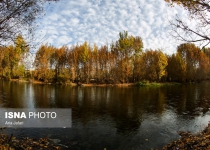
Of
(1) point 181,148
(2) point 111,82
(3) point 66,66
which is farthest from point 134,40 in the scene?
(1) point 181,148

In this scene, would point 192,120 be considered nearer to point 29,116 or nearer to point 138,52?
point 29,116

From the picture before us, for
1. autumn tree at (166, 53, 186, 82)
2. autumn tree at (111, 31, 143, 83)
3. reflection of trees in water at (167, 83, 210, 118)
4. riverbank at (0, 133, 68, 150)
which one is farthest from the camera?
autumn tree at (166, 53, 186, 82)

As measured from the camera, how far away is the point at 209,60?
330ft

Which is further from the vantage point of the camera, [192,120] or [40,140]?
[192,120]

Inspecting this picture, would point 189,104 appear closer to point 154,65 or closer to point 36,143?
point 36,143

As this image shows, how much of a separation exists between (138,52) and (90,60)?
2180 cm

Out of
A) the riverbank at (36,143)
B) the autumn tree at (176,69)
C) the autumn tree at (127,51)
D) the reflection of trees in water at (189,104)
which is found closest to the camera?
the riverbank at (36,143)

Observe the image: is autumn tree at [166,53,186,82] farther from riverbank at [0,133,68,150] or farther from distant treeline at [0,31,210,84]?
riverbank at [0,133,68,150]

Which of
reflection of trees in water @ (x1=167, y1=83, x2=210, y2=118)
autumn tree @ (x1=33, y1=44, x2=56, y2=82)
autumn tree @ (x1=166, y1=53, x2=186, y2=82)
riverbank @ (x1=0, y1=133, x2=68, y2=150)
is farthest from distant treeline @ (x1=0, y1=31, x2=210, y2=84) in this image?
riverbank @ (x1=0, y1=133, x2=68, y2=150)

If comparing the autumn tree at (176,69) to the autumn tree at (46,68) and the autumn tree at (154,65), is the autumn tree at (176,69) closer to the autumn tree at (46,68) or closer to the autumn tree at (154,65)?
the autumn tree at (154,65)

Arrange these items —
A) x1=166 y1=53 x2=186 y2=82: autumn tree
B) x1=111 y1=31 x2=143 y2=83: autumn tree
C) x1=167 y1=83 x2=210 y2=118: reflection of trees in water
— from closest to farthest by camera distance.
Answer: x1=167 y1=83 x2=210 y2=118: reflection of trees in water, x1=111 y1=31 x2=143 y2=83: autumn tree, x1=166 y1=53 x2=186 y2=82: autumn tree

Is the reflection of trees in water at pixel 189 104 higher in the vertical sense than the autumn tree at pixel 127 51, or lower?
lower

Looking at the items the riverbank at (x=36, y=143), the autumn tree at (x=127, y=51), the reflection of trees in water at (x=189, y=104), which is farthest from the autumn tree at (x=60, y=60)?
the riverbank at (x=36, y=143)

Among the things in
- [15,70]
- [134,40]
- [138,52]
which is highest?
Result: [134,40]
